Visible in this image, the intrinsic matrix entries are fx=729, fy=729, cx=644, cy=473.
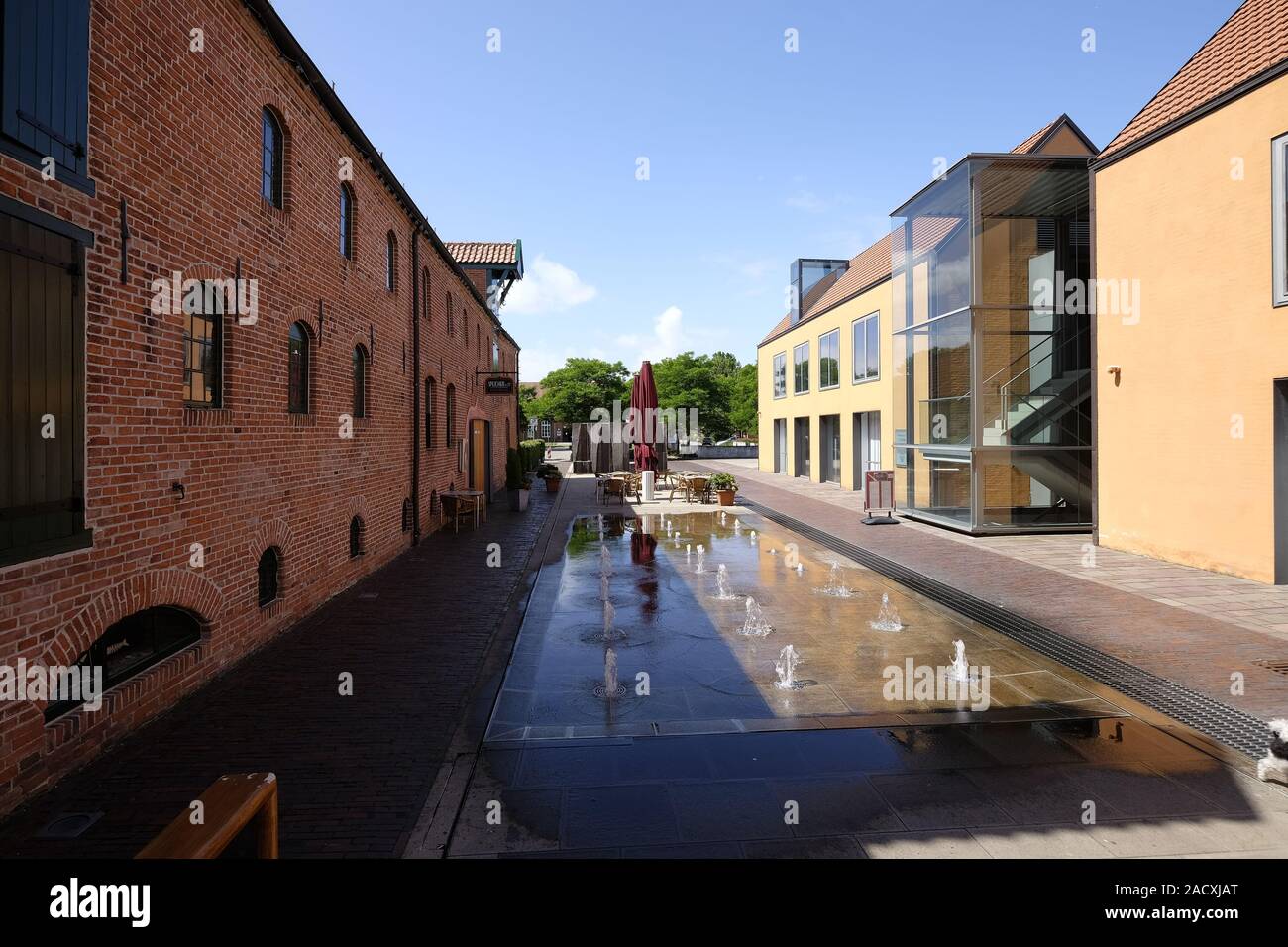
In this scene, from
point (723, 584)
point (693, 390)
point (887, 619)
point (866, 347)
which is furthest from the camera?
point (693, 390)

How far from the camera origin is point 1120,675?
617 centimetres

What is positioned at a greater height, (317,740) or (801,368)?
(801,368)

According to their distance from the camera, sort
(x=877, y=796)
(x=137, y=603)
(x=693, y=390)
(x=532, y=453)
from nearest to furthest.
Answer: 1. (x=877, y=796)
2. (x=137, y=603)
3. (x=532, y=453)
4. (x=693, y=390)

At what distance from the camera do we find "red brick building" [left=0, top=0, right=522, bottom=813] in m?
4.05

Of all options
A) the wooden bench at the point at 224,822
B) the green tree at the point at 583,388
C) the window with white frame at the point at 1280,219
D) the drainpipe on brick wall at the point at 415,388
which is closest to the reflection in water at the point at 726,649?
the wooden bench at the point at 224,822

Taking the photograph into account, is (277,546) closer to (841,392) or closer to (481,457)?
(481,457)

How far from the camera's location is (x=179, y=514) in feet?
18.2

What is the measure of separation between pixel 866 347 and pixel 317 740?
2202 centimetres

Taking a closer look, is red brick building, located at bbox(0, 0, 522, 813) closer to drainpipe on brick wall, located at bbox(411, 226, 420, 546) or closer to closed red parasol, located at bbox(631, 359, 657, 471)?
drainpipe on brick wall, located at bbox(411, 226, 420, 546)

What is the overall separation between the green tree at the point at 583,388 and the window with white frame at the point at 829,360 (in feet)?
106

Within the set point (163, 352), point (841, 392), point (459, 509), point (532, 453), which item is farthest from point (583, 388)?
point (163, 352)

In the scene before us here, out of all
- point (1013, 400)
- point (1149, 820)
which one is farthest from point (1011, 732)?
point (1013, 400)

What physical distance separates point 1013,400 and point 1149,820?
13139mm

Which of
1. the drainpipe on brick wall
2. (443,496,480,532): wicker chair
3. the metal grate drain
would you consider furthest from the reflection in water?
(443,496,480,532): wicker chair
